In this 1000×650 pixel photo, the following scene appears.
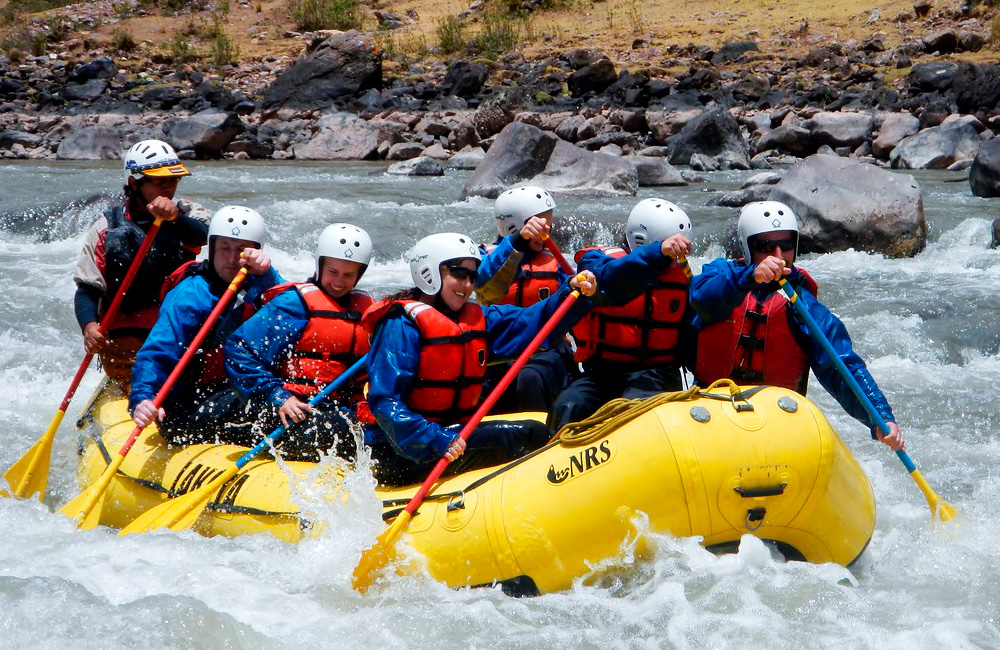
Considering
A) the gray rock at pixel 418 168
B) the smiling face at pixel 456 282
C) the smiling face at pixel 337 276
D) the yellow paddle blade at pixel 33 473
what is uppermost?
the smiling face at pixel 456 282

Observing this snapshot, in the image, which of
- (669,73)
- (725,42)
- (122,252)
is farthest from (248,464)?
(725,42)

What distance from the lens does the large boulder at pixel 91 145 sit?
688 inches

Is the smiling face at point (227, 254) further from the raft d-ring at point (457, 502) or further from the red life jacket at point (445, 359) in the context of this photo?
the raft d-ring at point (457, 502)

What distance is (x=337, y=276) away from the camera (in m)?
4.37

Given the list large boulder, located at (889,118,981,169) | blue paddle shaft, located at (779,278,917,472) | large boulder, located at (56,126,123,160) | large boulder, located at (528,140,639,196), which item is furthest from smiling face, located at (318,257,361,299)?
large boulder, located at (56,126,123,160)

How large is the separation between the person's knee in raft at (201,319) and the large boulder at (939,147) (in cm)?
1266

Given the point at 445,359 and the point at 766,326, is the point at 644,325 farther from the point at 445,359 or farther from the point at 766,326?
the point at 445,359

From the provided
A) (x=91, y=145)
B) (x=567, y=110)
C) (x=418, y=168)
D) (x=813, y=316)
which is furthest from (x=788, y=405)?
(x=567, y=110)

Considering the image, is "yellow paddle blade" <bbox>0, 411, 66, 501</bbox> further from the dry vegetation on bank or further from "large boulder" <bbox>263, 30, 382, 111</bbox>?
the dry vegetation on bank

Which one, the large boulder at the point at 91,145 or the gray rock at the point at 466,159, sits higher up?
the large boulder at the point at 91,145

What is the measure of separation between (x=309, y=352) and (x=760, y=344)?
1803 millimetres

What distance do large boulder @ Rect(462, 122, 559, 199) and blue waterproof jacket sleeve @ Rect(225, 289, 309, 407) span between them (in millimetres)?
8017

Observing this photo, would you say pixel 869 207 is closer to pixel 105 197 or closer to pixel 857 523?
pixel 857 523

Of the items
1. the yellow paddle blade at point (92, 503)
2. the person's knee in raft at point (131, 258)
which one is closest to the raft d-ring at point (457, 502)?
the yellow paddle blade at point (92, 503)
